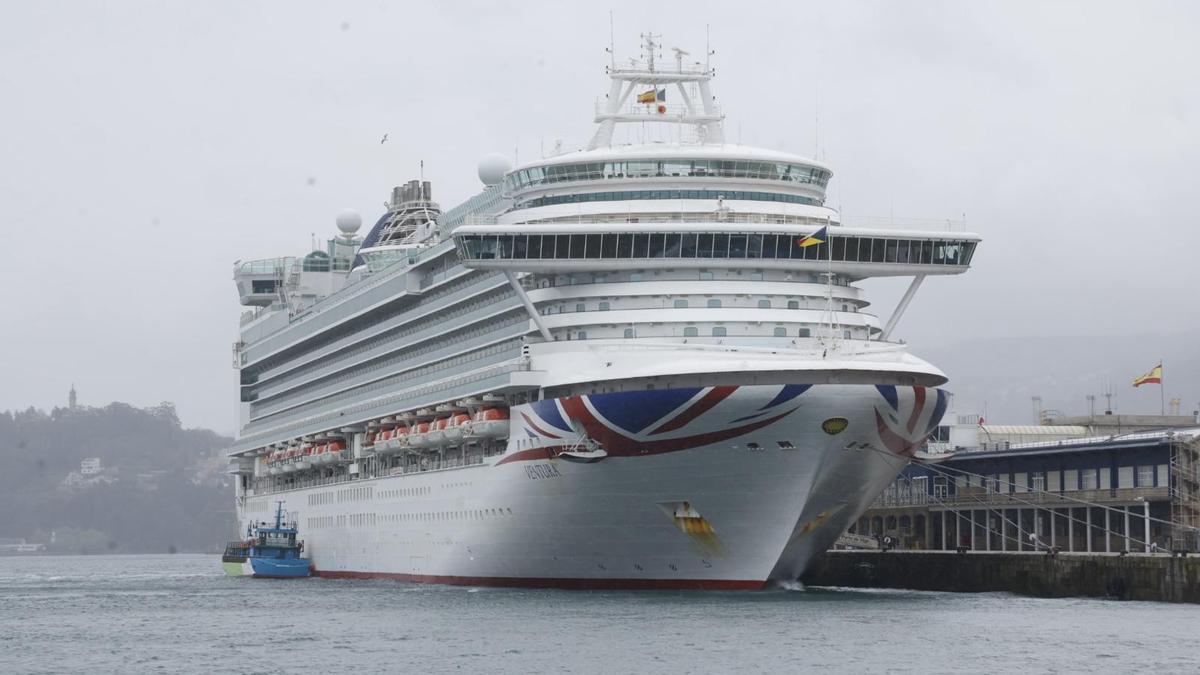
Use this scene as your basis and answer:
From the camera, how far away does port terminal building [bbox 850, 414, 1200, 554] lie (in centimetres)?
5825

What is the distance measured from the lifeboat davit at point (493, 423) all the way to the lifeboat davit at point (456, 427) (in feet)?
3.58

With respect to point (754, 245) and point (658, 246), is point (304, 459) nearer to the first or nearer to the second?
point (658, 246)

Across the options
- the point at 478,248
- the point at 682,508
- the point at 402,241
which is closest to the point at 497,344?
the point at 478,248

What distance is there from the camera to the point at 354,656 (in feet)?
139

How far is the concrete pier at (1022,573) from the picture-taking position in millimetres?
52344

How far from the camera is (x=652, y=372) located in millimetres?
49594

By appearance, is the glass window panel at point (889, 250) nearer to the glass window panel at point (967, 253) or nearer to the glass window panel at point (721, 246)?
the glass window panel at point (967, 253)

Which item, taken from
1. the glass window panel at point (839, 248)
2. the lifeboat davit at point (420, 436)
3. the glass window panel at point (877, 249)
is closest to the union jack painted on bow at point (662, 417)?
the glass window panel at point (839, 248)

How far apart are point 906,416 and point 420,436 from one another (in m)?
17.2

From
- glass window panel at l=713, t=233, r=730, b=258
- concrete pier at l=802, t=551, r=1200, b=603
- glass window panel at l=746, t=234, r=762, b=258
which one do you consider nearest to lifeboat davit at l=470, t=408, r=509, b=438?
glass window panel at l=713, t=233, r=730, b=258

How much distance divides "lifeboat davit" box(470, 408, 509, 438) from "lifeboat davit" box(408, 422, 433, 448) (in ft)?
15.4

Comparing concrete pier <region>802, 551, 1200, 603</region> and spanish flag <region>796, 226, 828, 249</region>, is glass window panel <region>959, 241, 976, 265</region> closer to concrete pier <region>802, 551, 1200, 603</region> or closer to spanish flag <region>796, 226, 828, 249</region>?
spanish flag <region>796, 226, 828, 249</region>

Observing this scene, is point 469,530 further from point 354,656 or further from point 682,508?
point 354,656

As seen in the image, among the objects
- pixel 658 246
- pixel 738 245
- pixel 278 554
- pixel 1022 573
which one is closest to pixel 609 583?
pixel 658 246
